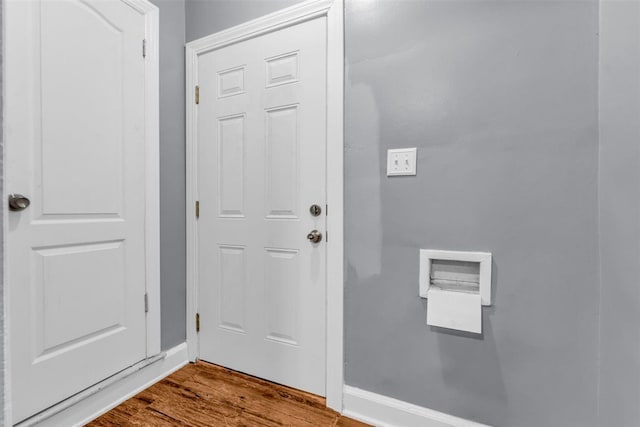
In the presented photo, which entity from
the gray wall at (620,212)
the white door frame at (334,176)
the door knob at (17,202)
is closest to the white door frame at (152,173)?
the door knob at (17,202)

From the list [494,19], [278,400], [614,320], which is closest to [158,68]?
[494,19]

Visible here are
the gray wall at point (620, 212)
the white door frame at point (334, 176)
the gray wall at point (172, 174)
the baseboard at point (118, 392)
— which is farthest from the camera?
the gray wall at point (172, 174)

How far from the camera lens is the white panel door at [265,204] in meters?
1.45

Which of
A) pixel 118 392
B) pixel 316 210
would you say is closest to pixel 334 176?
pixel 316 210

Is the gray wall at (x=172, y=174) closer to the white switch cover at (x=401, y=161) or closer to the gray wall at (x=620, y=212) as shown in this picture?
the white switch cover at (x=401, y=161)

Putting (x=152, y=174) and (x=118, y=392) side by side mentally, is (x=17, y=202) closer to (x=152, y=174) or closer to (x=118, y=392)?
(x=152, y=174)

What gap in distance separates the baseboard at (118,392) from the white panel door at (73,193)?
7 centimetres

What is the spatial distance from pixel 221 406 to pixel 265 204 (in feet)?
3.31

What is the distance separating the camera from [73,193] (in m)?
1.26

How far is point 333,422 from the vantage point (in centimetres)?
130

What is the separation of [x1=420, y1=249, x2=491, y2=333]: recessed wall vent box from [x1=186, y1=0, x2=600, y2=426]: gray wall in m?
0.04

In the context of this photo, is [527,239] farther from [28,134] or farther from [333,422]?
[28,134]

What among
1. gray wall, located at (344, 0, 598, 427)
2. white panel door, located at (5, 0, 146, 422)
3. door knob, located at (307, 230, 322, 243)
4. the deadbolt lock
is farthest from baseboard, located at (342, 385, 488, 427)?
white panel door, located at (5, 0, 146, 422)

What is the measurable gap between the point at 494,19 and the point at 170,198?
1.78m
